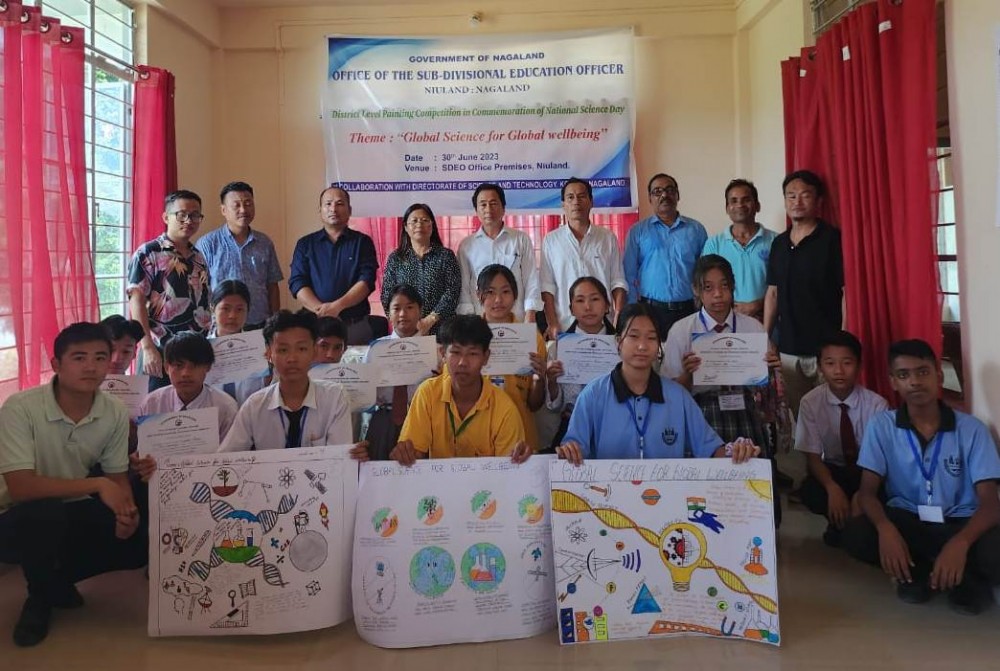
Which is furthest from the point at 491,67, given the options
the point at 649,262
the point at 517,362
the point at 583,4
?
the point at 517,362

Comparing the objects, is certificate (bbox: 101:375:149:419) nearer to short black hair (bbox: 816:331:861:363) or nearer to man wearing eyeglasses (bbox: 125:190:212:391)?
man wearing eyeglasses (bbox: 125:190:212:391)

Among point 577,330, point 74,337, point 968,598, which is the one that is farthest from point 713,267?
point 74,337

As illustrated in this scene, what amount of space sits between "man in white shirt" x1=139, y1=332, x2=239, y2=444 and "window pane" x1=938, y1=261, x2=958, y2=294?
3.16 meters

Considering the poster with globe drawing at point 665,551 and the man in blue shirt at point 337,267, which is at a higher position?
the man in blue shirt at point 337,267

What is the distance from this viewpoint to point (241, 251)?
3.91 meters

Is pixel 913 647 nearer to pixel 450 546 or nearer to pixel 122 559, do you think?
pixel 450 546

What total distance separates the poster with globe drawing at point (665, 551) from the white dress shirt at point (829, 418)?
99 centimetres

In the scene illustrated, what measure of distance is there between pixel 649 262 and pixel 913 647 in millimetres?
2396

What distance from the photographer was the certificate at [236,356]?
280 centimetres

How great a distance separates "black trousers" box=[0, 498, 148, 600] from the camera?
2.25 metres

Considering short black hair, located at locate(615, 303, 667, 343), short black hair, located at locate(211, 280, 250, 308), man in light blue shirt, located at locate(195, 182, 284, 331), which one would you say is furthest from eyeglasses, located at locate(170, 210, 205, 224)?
short black hair, located at locate(615, 303, 667, 343)

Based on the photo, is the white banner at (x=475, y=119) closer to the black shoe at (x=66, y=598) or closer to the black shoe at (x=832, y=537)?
the black shoe at (x=832, y=537)

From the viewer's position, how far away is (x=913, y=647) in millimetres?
2057

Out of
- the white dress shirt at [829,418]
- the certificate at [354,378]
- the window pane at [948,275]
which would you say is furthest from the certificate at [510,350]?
the window pane at [948,275]
